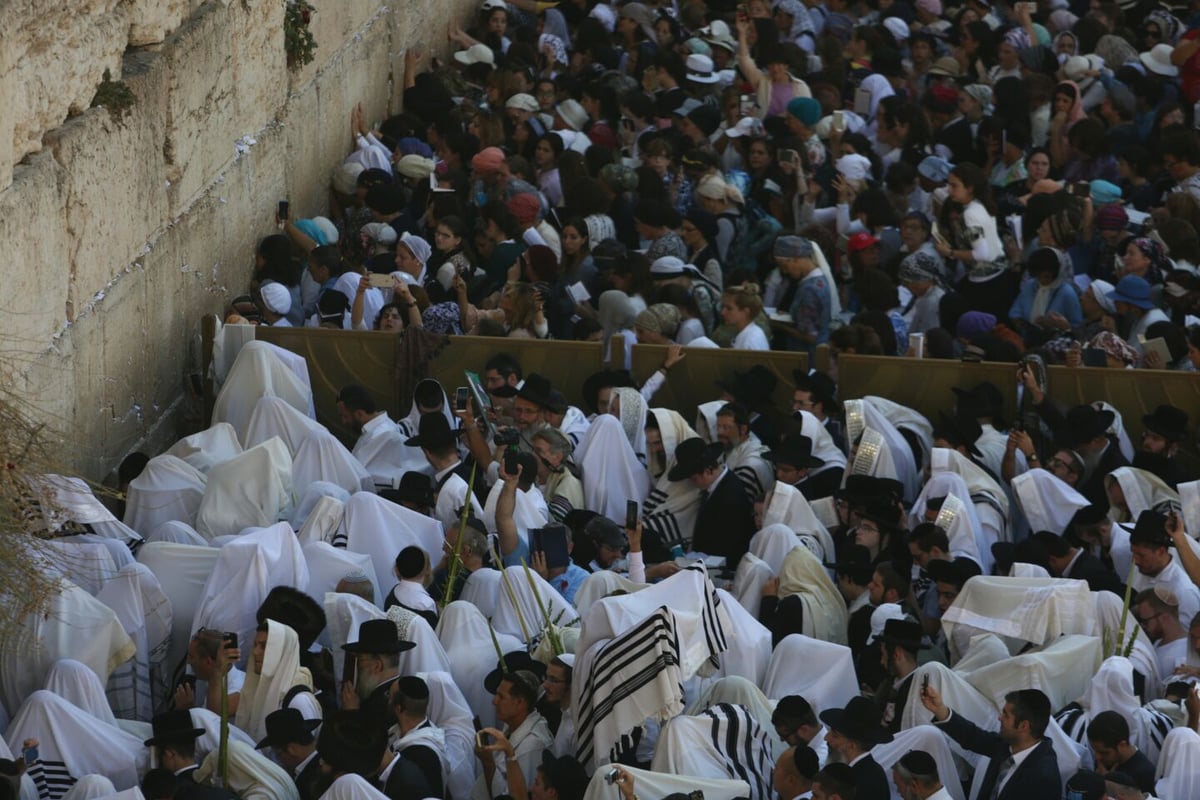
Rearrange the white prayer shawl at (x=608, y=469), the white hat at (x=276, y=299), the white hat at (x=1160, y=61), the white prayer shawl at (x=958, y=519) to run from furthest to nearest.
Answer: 1. the white hat at (x=1160, y=61)
2. the white hat at (x=276, y=299)
3. the white prayer shawl at (x=608, y=469)
4. the white prayer shawl at (x=958, y=519)

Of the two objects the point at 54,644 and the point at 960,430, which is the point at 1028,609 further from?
the point at 54,644

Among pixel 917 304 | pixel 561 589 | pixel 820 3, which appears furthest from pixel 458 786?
pixel 820 3

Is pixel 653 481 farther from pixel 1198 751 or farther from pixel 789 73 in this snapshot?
pixel 789 73

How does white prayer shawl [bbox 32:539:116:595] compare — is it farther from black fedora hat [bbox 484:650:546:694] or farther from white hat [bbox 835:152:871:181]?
white hat [bbox 835:152:871:181]

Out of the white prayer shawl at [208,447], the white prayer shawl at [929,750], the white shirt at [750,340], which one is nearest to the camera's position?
the white prayer shawl at [929,750]

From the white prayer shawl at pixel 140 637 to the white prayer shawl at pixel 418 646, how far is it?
1129mm

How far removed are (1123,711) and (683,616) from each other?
6.33ft

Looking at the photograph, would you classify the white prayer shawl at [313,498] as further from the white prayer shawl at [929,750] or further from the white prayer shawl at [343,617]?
the white prayer shawl at [929,750]

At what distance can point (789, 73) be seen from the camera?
17266 millimetres

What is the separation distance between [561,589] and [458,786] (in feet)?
5.41

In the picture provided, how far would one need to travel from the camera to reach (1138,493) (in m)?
11.2

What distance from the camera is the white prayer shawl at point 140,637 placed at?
9.66 meters

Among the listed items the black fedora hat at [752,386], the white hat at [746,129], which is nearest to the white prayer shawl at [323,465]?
the black fedora hat at [752,386]

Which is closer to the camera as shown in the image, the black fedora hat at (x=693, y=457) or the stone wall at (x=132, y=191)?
the stone wall at (x=132, y=191)
